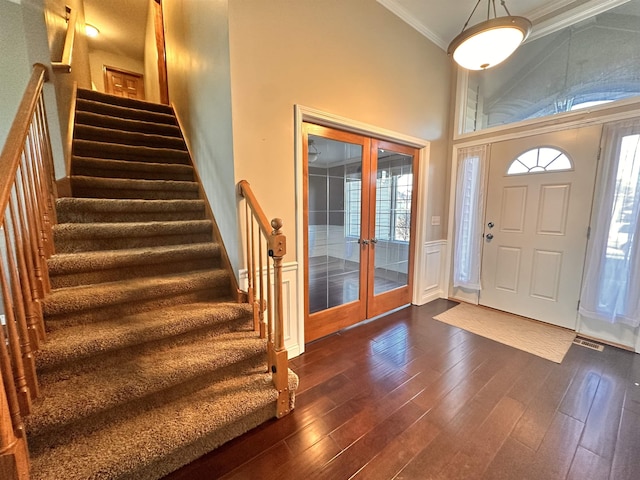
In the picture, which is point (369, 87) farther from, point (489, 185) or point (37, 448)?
point (37, 448)

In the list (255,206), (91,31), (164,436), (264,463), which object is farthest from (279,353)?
(91,31)

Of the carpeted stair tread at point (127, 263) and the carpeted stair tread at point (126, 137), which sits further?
the carpeted stair tread at point (126, 137)

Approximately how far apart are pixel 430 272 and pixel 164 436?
3214 mm

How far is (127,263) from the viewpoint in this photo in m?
1.85

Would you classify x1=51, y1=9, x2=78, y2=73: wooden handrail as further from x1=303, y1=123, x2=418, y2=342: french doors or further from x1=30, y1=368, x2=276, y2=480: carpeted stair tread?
x1=30, y1=368, x2=276, y2=480: carpeted stair tread

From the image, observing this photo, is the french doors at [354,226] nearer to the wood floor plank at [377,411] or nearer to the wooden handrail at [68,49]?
the wood floor plank at [377,411]

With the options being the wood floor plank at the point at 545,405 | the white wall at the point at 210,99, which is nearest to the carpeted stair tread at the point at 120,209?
the white wall at the point at 210,99

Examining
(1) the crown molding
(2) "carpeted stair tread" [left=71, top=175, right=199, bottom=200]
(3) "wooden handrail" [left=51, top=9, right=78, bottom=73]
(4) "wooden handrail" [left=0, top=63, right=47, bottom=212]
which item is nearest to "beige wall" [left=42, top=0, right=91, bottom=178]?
(3) "wooden handrail" [left=51, top=9, right=78, bottom=73]

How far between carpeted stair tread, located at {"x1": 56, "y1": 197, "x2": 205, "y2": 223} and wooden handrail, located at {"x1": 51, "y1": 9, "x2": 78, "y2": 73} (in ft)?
3.72

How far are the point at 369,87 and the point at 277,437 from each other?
2906 mm

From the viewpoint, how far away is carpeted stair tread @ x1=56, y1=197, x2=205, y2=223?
2.01 meters

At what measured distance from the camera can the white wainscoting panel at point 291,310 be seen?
2178 mm

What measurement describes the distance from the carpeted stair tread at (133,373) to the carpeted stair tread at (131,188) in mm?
1543

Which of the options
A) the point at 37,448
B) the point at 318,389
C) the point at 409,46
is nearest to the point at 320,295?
the point at 318,389
